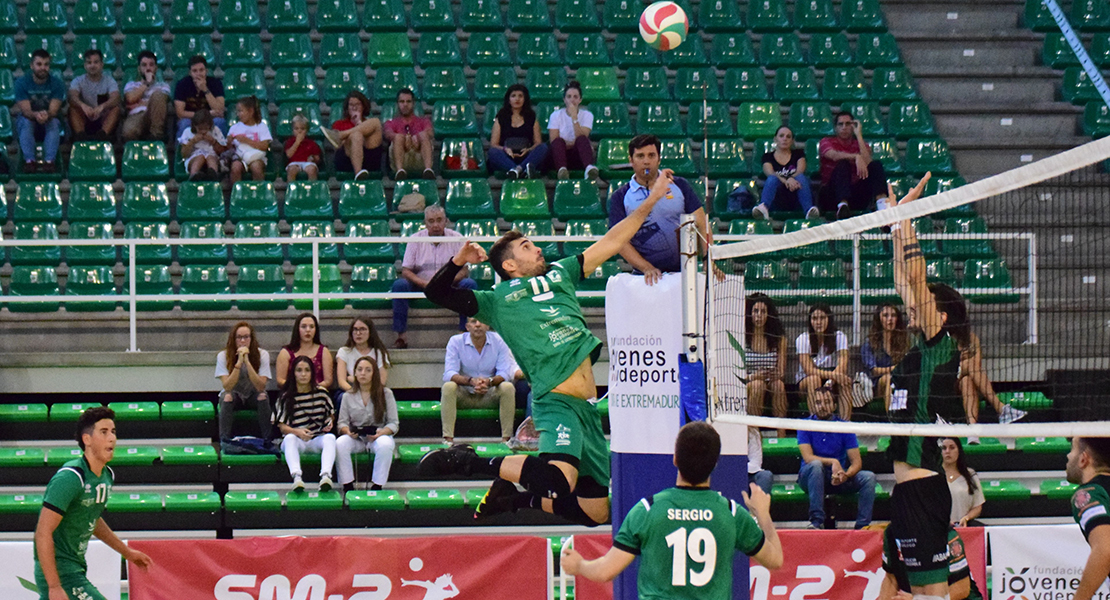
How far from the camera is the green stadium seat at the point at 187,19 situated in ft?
59.1

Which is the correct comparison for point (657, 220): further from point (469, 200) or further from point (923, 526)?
point (469, 200)

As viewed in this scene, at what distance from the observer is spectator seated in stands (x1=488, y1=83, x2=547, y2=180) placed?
1581 cm

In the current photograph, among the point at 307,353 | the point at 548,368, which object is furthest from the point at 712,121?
the point at 548,368

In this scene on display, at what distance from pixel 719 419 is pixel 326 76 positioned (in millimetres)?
11383

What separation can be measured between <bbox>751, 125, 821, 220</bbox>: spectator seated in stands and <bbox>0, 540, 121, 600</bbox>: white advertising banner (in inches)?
327

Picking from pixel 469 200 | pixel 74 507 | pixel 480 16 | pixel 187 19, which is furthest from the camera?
pixel 480 16

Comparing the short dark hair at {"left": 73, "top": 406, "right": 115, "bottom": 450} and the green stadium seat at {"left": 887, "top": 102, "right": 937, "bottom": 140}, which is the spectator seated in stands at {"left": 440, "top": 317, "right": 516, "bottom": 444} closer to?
the short dark hair at {"left": 73, "top": 406, "right": 115, "bottom": 450}

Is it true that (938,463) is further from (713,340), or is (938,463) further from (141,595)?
(141,595)

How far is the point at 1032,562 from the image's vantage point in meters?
10.3

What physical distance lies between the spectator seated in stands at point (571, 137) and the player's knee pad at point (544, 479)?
855 centimetres

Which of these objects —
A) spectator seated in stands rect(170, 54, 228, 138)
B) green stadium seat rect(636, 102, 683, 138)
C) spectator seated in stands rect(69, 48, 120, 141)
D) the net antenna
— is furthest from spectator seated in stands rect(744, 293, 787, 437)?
spectator seated in stands rect(69, 48, 120, 141)

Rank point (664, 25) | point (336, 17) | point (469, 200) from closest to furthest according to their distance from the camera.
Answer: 1. point (664, 25)
2. point (469, 200)
3. point (336, 17)

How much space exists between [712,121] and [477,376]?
5869 millimetres

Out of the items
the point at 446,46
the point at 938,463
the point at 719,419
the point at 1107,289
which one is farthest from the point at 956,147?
the point at 719,419
